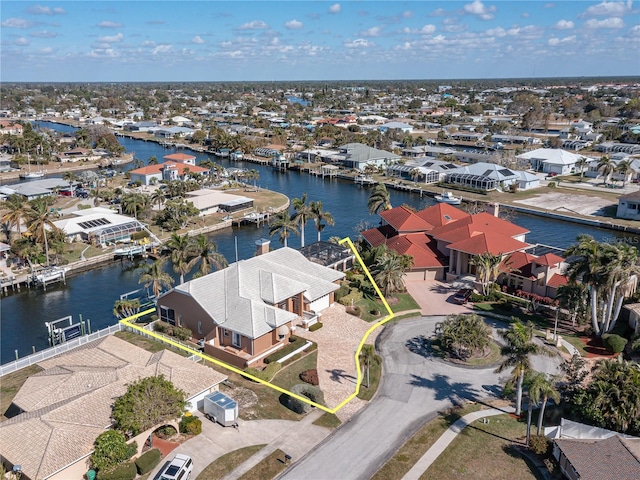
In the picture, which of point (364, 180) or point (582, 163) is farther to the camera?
point (582, 163)

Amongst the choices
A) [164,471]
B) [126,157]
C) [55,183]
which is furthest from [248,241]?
[126,157]

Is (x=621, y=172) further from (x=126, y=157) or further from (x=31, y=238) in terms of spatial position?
(x=126, y=157)

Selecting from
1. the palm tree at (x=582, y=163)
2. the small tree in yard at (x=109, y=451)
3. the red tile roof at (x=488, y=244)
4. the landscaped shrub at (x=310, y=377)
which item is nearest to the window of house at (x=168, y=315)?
the landscaped shrub at (x=310, y=377)

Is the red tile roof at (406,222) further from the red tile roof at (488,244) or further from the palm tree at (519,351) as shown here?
the palm tree at (519,351)

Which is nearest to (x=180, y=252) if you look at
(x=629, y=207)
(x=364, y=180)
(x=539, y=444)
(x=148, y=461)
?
(x=148, y=461)

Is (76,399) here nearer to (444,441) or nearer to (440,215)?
(444,441)

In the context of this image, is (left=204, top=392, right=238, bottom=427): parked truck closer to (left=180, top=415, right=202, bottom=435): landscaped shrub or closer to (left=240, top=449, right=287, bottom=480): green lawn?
(left=180, top=415, right=202, bottom=435): landscaped shrub
